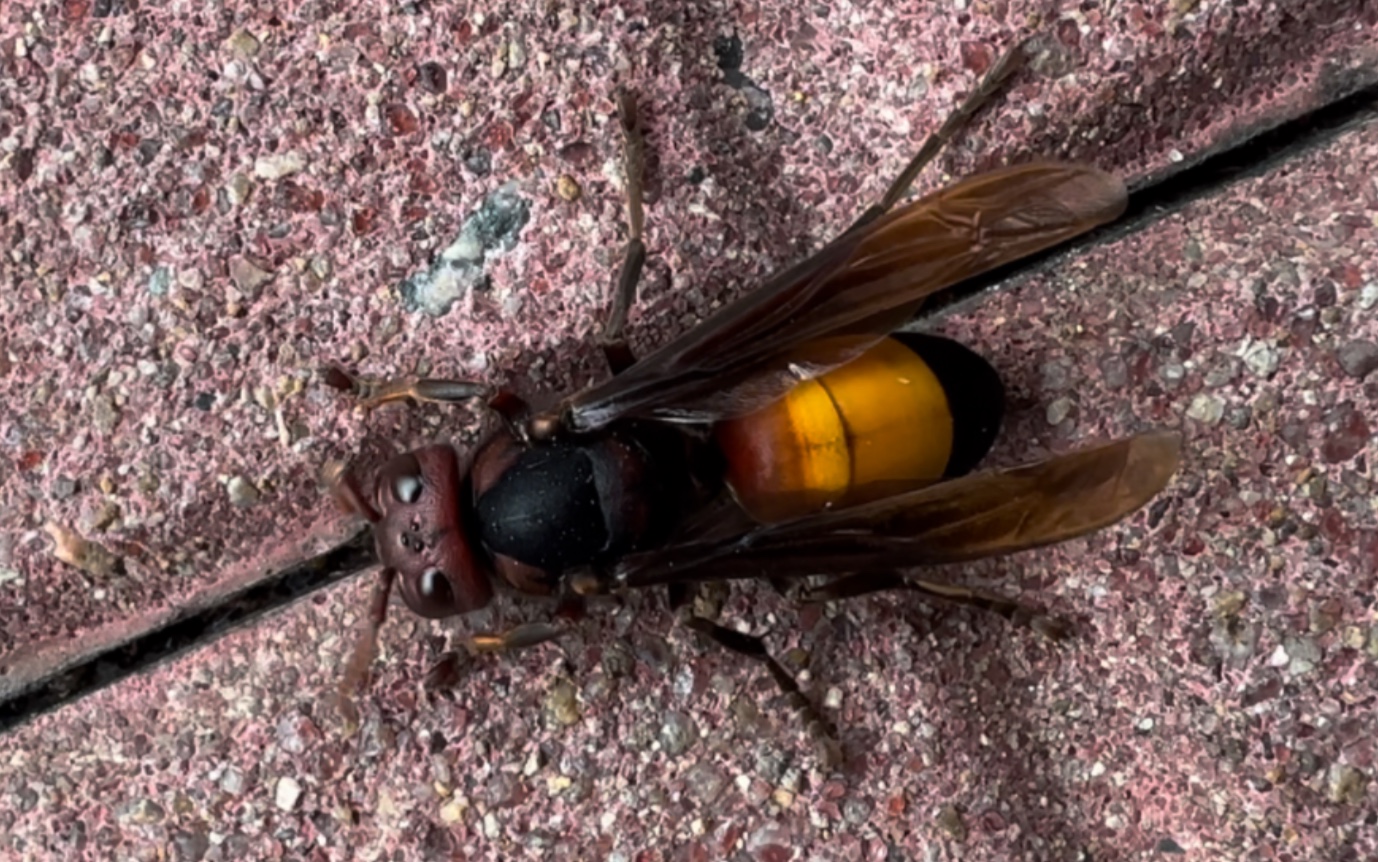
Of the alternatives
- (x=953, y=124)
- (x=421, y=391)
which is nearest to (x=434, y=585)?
(x=421, y=391)

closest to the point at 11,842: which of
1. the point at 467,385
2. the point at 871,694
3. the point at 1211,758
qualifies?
→ the point at 467,385

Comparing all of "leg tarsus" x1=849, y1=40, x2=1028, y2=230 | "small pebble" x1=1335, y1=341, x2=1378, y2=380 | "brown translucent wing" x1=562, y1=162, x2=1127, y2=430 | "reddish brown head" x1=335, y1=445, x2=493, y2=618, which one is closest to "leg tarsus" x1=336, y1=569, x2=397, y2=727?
"reddish brown head" x1=335, y1=445, x2=493, y2=618

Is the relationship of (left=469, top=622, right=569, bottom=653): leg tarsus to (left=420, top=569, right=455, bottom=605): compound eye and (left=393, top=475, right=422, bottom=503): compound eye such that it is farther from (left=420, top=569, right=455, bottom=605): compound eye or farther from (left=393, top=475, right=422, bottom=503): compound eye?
(left=393, top=475, right=422, bottom=503): compound eye

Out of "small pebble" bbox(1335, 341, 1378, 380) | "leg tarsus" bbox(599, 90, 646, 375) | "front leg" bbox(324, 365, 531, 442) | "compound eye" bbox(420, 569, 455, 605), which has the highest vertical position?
"leg tarsus" bbox(599, 90, 646, 375)

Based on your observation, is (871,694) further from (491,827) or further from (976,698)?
(491,827)

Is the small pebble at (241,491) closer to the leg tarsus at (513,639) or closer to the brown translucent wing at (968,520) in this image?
the leg tarsus at (513,639)

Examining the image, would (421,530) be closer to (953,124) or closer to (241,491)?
(241,491)

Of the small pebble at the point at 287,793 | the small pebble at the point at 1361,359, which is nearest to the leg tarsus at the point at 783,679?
the small pebble at the point at 287,793
